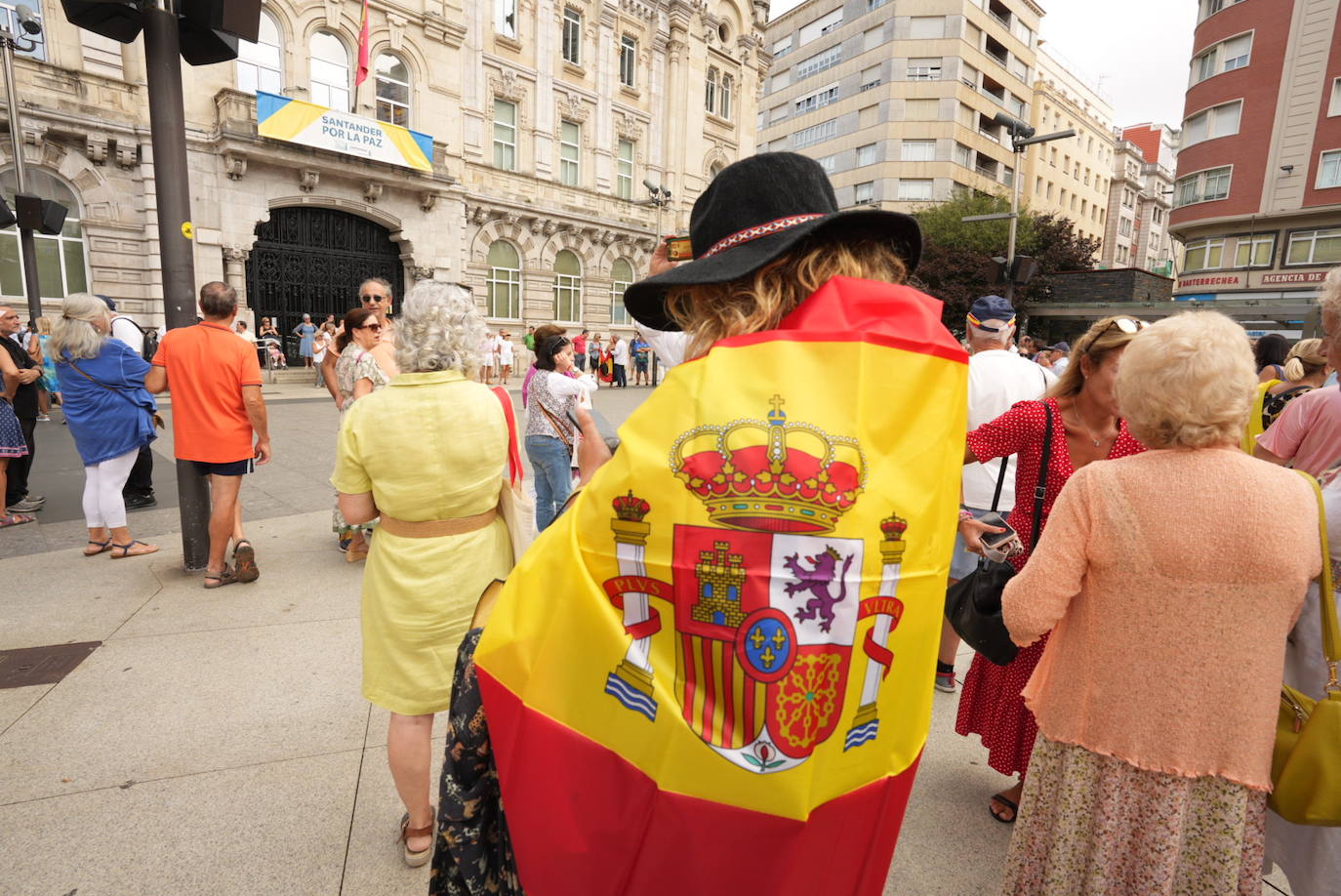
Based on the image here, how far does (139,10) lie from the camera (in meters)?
4.47

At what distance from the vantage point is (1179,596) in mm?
1617

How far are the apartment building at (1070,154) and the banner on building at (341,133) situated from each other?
45.6m

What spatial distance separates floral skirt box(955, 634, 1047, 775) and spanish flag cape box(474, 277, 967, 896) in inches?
71.0

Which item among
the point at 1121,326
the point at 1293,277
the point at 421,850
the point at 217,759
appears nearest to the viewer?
the point at 421,850

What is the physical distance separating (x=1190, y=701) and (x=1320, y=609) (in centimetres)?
45

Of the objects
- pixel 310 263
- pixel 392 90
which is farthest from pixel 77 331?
pixel 392 90

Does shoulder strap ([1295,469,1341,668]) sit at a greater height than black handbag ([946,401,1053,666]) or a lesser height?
greater

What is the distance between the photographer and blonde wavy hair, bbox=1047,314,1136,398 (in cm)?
243

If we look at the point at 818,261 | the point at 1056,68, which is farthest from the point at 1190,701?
the point at 1056,68

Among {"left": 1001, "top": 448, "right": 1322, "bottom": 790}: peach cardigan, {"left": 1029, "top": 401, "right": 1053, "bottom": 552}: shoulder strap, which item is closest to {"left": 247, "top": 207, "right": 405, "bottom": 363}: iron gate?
{"left": 1029, "top": 401, "right": 1053, "bottom": 552}: shoulder strap

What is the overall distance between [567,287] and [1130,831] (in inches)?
1020

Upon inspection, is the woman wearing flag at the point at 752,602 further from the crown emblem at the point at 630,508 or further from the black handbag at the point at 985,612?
the black handbag at the point at 985,612

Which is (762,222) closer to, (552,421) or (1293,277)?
(552,421)

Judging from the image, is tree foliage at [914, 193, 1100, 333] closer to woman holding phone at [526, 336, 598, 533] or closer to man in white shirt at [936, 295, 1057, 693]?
woman holding phone at [526, 336, 598, 533]
